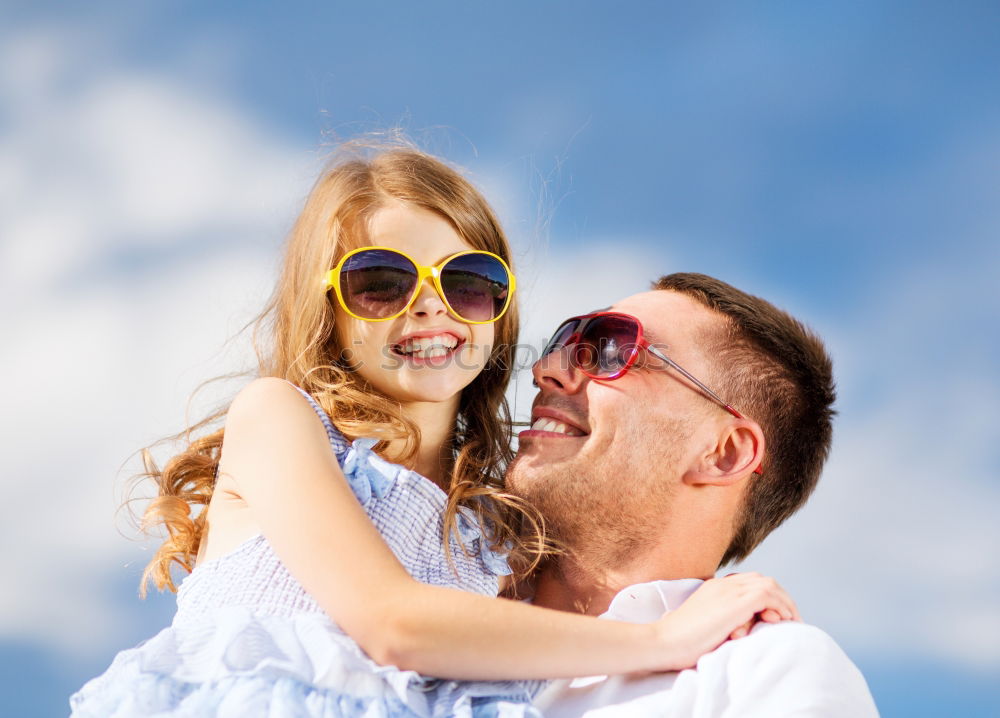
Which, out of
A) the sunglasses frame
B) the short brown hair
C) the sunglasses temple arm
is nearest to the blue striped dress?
the sunglasses frame

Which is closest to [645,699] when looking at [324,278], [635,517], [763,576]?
[763,576]

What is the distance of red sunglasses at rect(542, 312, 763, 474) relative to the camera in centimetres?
421

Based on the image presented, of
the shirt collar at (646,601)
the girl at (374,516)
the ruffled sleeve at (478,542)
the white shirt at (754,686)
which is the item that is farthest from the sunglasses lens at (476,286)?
the white shirt at (754,686)

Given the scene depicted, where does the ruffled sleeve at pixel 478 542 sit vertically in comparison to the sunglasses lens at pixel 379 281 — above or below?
below

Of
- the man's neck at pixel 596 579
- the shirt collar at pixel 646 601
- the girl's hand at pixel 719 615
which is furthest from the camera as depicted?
the man's neck at pixel 596 579

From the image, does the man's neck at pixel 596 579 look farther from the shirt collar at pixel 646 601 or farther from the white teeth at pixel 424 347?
the white teeth at pixel 424 347

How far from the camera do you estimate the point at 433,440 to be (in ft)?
13.6

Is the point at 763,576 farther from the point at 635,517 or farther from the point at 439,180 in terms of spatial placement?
the point at 439,180

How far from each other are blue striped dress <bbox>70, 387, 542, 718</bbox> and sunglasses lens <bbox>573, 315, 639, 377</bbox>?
1.26 metres

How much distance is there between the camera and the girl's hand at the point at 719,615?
316cm

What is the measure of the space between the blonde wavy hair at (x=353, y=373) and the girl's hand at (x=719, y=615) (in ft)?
2.79

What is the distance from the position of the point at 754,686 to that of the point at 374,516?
4.78 ft

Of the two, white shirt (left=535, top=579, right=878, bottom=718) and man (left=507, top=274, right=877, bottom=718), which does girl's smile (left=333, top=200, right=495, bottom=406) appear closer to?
man (left=507, top=274, right=877, bottom=718)

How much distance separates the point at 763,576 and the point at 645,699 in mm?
619
